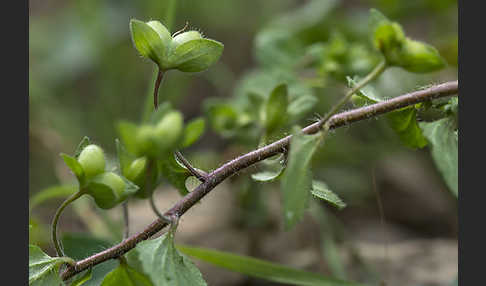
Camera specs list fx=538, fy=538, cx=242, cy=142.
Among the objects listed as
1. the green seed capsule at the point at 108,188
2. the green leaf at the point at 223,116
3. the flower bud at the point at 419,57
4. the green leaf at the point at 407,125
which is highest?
the green leaf at the point at 223,116

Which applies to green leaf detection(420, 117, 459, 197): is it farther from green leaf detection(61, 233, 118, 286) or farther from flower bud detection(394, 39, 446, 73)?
green leaf detection(61, 233, 118, 286)

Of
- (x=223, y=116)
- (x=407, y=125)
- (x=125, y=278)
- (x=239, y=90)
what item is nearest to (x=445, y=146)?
(x=407, y=125)

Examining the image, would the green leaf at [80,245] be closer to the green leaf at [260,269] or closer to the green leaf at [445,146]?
the green leaf at [260,269]

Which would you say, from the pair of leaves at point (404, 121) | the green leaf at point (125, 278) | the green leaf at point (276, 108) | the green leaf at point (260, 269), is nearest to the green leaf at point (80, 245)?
the green leaf at point (260, 269)

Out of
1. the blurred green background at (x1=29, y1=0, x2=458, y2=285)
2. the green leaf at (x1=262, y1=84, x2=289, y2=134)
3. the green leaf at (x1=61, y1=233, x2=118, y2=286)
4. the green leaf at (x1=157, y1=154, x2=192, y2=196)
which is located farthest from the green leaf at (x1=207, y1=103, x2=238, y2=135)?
the green leaf at (x1=157, y1=154, x2=192, y2=196)

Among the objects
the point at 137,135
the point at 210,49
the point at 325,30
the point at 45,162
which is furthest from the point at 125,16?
the point at 137,135
